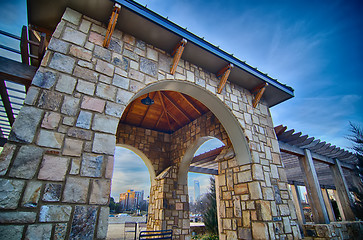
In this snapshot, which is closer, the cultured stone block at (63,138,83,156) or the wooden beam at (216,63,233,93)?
the cultured stone block at (63,138,83,156)

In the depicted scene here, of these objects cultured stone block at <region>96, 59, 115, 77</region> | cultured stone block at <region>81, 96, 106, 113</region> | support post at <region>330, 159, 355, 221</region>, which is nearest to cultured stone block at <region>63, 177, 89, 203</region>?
cultured stone block at <region>81, 96, 106, 113</region>

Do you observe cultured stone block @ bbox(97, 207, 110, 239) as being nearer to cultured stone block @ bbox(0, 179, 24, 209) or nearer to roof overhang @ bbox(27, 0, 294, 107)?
cultured stone block @ bbox(0, 179, 24, 209)

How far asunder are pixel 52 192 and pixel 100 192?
18.0 inches

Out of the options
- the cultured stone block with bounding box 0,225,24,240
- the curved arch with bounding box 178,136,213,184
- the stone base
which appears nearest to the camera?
the cultured stone block with bounding box 0,225,24,240

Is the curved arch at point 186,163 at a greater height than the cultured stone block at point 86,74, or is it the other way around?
the cultured stone block at point 86,74

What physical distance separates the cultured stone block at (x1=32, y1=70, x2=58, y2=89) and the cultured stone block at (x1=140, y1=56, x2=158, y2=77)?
1247 millimetres

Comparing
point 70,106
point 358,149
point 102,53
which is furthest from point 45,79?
point 358,149

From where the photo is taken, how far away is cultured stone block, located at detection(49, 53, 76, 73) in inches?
86.7

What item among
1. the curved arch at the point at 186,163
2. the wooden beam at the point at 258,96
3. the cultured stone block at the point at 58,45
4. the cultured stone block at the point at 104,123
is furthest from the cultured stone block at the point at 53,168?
the curved arch at the point at 186,163

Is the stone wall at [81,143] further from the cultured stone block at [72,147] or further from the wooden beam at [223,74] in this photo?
the wooden beam at [223,74]

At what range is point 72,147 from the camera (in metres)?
2.02

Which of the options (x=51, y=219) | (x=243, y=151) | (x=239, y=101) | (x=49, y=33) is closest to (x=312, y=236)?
(x=243, y=151)

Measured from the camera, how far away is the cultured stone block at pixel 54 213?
5.47 feet

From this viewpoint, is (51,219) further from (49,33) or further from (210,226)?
(210,226)
